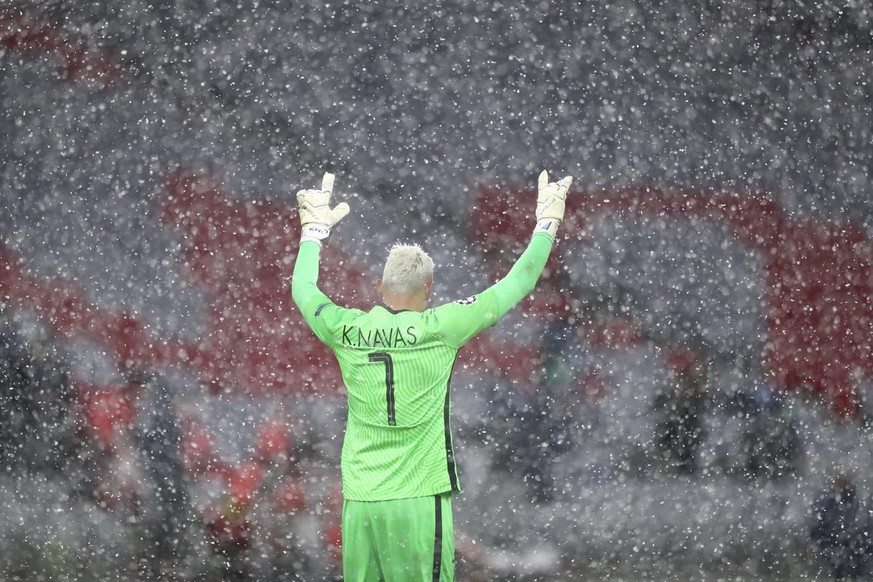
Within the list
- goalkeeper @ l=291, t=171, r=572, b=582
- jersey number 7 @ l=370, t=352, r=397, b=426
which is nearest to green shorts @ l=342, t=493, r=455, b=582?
goalkeeper @ l=291, t=171, r=572, b=582

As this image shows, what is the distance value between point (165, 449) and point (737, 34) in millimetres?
1651

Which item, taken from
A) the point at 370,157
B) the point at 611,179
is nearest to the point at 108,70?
the point at 370,157

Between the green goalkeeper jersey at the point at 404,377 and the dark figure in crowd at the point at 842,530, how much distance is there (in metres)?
1.17

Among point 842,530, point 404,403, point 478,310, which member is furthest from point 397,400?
point 842,530

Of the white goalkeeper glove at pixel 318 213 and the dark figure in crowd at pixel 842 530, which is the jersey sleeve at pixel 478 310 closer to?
the white goalkeeper glove at pixel 318 213

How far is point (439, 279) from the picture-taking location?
8.72 feet

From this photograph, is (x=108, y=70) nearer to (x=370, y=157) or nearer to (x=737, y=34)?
(x=370, y=157)

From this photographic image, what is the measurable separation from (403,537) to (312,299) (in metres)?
0.46

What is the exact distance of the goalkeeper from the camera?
7.11ft

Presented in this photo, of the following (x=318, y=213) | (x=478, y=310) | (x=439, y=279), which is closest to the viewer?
(x=478, y=310)

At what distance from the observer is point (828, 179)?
2.97 meters

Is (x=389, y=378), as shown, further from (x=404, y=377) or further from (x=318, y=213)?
(x=318, y=213)

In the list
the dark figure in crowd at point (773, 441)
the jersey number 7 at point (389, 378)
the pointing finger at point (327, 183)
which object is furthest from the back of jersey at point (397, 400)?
the dark figure in crowd at point (773, 441)

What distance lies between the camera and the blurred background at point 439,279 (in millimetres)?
2678
